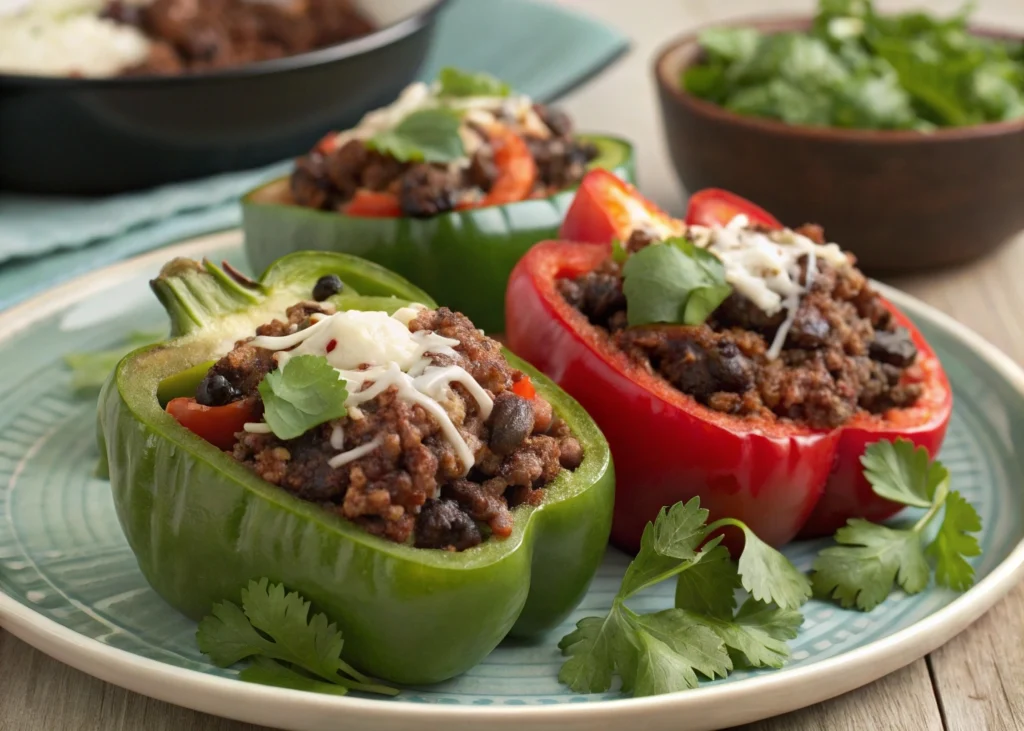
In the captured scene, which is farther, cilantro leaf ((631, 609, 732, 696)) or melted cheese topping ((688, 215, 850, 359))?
melted cheese topping ((688, 215, 850, 359))

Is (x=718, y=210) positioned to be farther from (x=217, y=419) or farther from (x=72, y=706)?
(x=72, y=706)

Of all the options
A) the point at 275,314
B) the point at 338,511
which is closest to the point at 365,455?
the point at 338,511

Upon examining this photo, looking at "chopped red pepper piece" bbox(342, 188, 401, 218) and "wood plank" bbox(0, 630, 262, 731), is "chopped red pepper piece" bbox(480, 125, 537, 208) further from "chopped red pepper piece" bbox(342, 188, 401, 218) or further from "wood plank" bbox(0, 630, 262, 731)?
"wood plank" bbox(0, 630, 262, 731)

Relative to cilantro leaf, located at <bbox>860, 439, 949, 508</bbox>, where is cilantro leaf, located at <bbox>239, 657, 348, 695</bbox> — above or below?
above

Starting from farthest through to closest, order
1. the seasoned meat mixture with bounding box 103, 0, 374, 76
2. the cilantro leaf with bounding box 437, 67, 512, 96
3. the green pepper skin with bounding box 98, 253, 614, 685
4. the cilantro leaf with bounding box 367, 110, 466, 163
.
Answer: the seasoned meat mixture with bounding box 103, 0, 374, 76 < the cilantro leaf with bounding box 437, 67, 512, 96 < the cilantro leaf with bounding box 367, 110, 466, 163 < the green pepper skin with bounding box 98, 253, 614, 685

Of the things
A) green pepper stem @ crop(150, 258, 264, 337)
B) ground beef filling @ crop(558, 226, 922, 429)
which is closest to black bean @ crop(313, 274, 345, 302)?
green pepper stem @ crop(150, 258, 264, 337)

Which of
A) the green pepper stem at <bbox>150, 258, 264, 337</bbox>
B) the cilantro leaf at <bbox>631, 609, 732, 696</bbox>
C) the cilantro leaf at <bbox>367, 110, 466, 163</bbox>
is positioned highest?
the green pepper stem at <bbox>150, 258, 264, 337</bbox>

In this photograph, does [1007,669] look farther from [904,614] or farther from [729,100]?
[729,100]

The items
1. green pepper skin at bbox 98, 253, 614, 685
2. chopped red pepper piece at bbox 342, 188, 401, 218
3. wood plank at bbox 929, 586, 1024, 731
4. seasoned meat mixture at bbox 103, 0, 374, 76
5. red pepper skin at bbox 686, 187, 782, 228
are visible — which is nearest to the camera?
green pepper skin at bbox 98, 253, 614, 685
